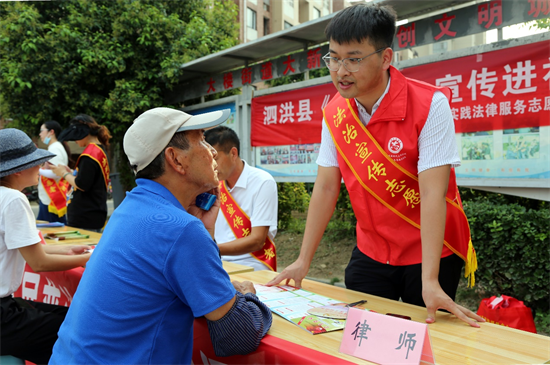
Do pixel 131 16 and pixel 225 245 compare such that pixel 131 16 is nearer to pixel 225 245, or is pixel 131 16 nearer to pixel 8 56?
pixel 8 56

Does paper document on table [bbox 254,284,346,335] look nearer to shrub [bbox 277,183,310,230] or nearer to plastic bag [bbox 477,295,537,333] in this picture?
plastic bag [bbox 477,295,537,333]

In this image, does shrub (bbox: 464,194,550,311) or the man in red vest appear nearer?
the man in red vest

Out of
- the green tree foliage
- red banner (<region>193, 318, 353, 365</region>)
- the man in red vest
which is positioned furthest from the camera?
the green tree foliage

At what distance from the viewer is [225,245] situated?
2.82 meters

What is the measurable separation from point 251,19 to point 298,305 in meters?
21.9

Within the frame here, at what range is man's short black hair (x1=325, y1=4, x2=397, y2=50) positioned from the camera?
1.70 m

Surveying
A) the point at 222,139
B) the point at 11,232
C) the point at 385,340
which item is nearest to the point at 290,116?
the point at 222,139

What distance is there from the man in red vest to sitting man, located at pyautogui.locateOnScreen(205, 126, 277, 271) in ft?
3.02

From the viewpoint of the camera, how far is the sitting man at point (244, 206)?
2.97 meters

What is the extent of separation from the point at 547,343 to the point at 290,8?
82.5ft

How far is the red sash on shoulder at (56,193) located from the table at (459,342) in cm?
438

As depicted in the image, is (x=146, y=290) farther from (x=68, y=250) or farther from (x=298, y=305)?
(x=68, y=250)

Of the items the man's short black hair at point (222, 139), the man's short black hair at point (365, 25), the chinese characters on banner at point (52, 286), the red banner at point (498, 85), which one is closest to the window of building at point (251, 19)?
the red banner at point (498, 85)

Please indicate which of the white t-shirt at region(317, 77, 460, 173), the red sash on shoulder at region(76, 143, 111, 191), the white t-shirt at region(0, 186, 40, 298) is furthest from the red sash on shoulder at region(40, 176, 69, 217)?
the white t-shirt at region(317, 77, 460, 173)
